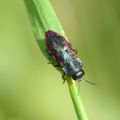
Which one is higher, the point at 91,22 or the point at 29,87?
the point at 91,22

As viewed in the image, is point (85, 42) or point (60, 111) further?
point (85, 42)

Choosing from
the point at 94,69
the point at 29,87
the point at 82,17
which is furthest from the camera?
the point at 82,17

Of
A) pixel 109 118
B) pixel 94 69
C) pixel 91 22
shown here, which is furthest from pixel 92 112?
pixel 91 22

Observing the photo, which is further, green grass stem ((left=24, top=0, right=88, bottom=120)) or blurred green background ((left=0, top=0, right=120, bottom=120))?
blurred green background ((left=0, top=0, right=120, bottom=120))

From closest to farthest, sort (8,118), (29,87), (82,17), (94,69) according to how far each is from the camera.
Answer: (8,118)
(29,87)
(94,69)
(82,17)

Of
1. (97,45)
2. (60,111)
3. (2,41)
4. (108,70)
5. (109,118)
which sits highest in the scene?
(2,41)

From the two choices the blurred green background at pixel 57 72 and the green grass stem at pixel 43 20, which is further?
the blurred green background at pixel 57 72

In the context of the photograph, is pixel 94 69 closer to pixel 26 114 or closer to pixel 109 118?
pixel 109 118

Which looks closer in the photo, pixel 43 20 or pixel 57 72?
pixel 43 20
